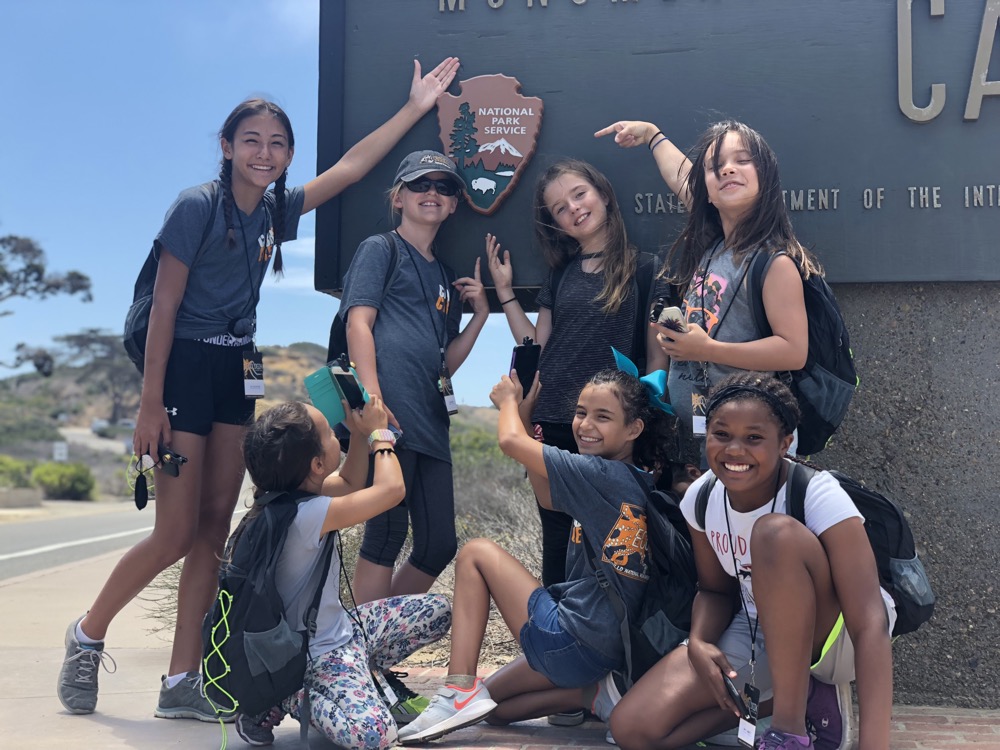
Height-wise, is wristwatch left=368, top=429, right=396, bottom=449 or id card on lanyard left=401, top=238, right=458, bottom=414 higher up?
id card on lanyard left=401, top=238, right=458, bottom=414

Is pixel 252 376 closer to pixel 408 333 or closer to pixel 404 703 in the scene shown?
pixel 408 333

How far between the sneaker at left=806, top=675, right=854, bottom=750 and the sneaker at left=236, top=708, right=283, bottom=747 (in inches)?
64.9

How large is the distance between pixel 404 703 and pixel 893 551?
1674 millimetres

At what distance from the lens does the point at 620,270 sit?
361cm

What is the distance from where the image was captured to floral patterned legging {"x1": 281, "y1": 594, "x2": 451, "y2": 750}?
9.82ft

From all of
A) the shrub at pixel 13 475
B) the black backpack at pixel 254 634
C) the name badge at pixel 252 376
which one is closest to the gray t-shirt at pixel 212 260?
the name badge at pixel 252 376

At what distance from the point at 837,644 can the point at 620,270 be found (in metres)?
1.48

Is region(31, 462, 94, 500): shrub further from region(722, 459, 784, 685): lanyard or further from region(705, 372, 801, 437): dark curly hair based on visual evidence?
region(705, 372, 801, 437): dark curly hair

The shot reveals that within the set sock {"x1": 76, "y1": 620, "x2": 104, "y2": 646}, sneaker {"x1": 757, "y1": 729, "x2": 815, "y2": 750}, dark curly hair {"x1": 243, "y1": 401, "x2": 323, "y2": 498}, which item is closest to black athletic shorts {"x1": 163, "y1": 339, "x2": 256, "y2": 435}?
dark curly hair {"x1": 243, "y1": 401, "x2": 323, "y2": 498}

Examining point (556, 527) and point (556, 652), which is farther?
point (556, 527)

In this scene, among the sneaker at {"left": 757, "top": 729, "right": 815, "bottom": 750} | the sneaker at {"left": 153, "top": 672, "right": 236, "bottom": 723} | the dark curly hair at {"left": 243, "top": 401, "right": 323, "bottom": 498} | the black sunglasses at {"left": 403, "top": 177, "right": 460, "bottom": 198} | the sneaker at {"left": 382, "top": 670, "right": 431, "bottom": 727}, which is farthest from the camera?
the black sunglasses at {"left": 403, "top": 177, "right": 460, "bottom": 198}

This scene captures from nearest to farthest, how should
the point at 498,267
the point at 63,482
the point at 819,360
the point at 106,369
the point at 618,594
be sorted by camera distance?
the point at 618,594, the point at 819,360, the point at 498,267, the point at 63,482, the point at 106,369

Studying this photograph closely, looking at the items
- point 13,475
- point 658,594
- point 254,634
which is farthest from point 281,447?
point 13,475

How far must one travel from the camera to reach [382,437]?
329 cm
